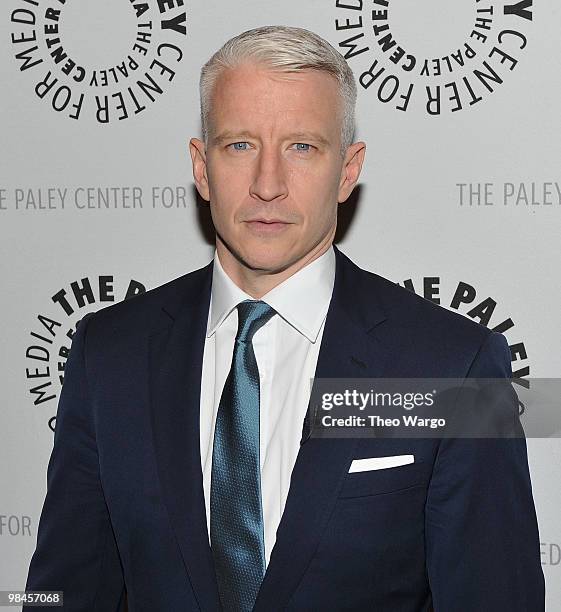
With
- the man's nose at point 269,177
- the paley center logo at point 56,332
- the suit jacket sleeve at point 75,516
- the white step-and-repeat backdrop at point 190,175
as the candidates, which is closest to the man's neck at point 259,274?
the man's nose at point 269,177

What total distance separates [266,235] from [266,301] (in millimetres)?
121

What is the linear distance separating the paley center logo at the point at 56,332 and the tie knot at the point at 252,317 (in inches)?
25.3

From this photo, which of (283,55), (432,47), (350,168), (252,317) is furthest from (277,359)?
(432,47)

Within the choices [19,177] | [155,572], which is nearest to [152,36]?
[19,177]

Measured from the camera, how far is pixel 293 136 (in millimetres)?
1343

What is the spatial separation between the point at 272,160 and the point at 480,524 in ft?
1.96

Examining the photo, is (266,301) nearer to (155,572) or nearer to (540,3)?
(155,572)

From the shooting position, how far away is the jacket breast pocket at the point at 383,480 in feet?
4.25

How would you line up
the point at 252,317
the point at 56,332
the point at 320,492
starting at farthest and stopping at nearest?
the point at 56,332, the point at 252,317, the point at 320,492

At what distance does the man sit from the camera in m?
1.30

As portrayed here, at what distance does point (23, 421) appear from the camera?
6.74ft

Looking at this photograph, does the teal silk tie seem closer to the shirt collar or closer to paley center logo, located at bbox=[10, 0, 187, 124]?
the shirt collar

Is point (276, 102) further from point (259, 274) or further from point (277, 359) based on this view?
point (277, 359)

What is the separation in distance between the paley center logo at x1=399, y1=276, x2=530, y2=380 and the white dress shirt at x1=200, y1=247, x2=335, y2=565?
1.42 feet
